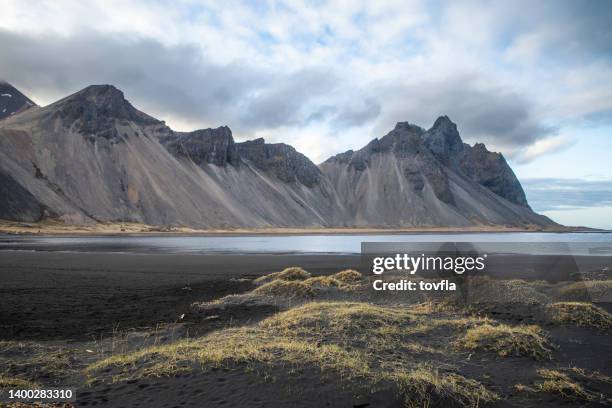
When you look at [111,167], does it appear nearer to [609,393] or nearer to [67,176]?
[67,176]

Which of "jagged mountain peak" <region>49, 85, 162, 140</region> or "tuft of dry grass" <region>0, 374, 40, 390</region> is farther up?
"jagged mountain peak" <region>49, 85, 162, 140</region>

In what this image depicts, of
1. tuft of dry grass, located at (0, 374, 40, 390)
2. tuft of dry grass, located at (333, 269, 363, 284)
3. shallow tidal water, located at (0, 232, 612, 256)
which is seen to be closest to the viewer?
tuft of dry grass, located at (0, 374, 40, 390)

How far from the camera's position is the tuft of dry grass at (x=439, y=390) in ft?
25.8

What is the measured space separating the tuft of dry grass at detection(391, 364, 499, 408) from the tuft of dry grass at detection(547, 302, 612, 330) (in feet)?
25.5

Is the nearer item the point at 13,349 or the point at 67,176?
the point at 13,349

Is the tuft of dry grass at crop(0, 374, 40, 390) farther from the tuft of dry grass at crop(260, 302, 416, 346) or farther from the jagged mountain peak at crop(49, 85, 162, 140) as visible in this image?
the jagged mountain peak at crop(49, 85, 162, 140)

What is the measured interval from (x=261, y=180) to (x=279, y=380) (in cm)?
17098

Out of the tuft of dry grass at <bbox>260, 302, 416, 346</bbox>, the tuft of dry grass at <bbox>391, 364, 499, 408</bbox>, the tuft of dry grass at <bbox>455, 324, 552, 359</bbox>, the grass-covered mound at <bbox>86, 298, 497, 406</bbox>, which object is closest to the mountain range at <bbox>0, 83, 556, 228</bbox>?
the tuft of dry grass at <bbox>260, 302, 416, 346</bbox>

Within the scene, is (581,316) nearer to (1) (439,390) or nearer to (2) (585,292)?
(2) (585,292)

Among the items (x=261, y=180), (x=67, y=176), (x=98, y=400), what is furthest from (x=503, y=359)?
(x=261, y=180)

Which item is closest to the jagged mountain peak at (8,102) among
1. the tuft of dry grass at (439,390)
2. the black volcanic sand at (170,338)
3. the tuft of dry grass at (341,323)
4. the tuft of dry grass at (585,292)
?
the black volcanic sand at (170,338)

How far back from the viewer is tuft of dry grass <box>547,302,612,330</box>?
46.5 feet

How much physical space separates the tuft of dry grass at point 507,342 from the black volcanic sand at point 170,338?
1.10 feet

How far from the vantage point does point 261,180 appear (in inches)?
7018
